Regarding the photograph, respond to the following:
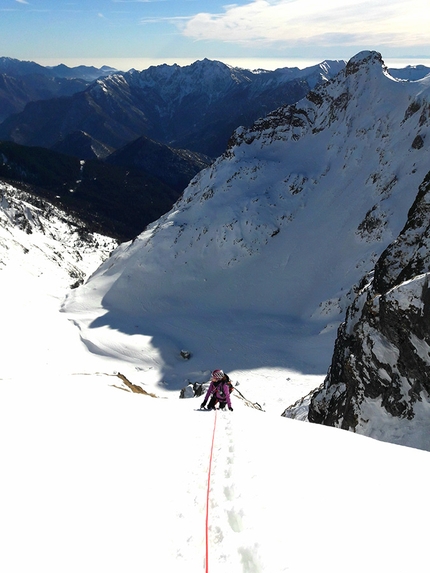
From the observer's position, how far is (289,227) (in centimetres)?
7600

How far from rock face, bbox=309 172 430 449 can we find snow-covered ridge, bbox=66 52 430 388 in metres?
28.2

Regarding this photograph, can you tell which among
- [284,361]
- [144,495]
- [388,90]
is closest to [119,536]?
[144,495]

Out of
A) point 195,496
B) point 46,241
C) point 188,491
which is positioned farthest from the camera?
point 46,241

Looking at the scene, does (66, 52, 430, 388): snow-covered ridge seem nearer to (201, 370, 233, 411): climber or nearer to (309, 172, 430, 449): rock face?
(309, 172, 430, 449): rock face

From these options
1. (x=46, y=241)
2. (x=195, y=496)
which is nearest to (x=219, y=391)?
(x=195, y=496)

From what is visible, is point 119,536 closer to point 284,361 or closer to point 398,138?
point 284,361

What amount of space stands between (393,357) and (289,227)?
59.7m

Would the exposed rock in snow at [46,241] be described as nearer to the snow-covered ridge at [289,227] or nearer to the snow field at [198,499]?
the snow-covered ridge at [289,227]

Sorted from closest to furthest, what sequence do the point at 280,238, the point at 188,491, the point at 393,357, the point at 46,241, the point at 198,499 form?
the point at 198,499 → the point at 188,491 → the point at 393,357 → the point at 280,238 → the point at 46,241

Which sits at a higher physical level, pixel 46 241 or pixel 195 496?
pixel 46 241

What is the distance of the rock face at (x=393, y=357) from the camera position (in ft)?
54.3

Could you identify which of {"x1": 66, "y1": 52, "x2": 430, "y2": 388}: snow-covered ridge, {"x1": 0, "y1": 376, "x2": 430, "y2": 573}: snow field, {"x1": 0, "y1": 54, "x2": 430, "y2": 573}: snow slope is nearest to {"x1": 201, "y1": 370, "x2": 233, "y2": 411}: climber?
{"x1": 0, "y1": 54, "x2": 430, "y2": 573}: snow slope

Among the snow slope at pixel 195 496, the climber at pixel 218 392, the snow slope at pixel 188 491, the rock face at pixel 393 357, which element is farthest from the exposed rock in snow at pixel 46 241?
the snow slope at pixel 195 496

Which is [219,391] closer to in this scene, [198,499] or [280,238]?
[198,499]
